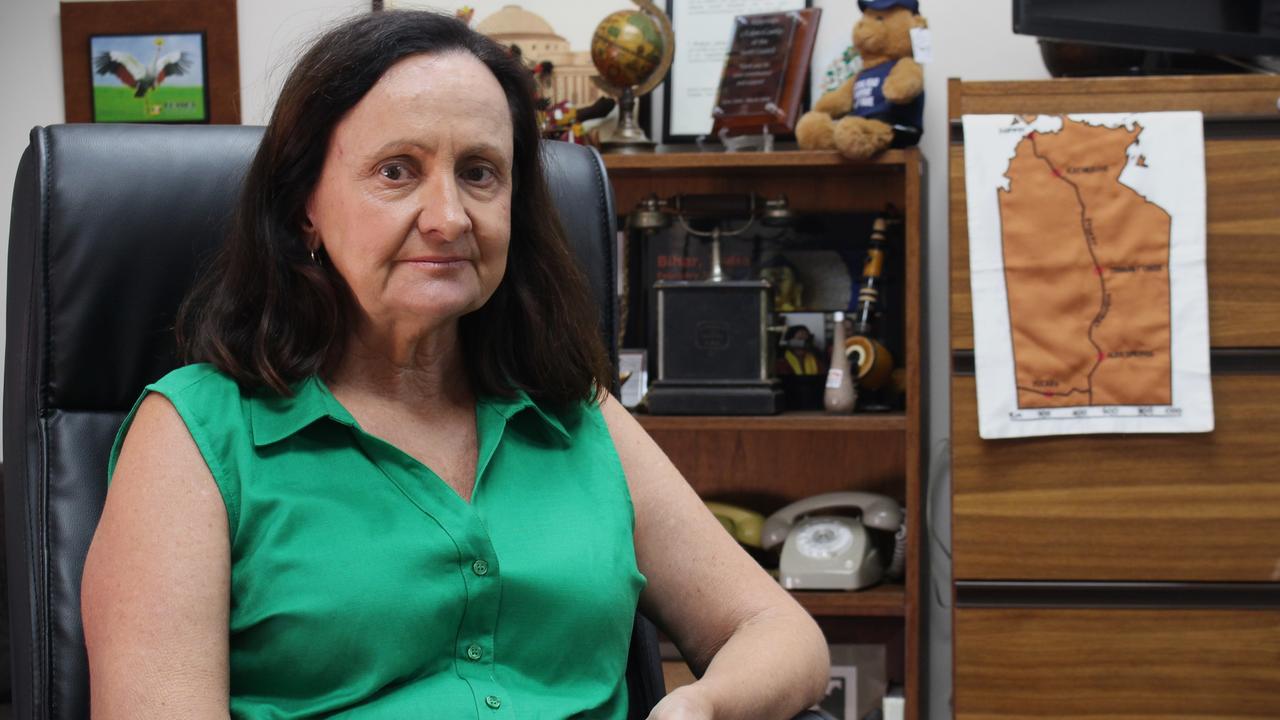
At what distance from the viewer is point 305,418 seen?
1.13 meters

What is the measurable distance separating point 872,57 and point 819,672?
1532 mm

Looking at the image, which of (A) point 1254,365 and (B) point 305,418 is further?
(A) point 1254,365

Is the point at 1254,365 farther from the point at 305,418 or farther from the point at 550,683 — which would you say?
the point at 305,418

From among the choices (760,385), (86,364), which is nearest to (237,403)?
(86,364)

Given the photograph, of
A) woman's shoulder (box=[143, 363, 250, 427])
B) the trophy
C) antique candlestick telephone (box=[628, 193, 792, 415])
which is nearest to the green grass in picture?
the trophy

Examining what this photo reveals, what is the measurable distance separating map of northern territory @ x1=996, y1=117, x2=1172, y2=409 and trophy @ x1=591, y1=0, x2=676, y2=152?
0.77m

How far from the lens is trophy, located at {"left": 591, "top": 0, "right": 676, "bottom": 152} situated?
102 inches

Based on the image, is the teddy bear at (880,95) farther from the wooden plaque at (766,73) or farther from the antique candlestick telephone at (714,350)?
the antique candlestick telephone at (714,350)

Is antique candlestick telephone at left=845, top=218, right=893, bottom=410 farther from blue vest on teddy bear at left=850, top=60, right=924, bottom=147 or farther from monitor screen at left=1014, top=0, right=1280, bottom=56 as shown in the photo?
monitor screen at left=1014, top=0, right=1280, bottom=56

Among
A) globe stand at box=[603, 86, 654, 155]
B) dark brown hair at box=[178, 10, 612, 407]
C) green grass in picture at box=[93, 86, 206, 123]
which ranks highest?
green grass in picture at box=[93, 86, 206, 123]

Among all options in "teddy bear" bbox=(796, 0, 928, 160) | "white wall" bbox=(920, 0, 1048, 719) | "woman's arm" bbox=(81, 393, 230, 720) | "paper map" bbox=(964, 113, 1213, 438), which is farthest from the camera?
"white wall" bbox=(920, 0, 1048, 719)

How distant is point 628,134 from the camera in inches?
104

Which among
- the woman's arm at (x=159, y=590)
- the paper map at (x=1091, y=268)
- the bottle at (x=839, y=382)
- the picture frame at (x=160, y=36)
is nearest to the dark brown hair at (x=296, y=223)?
the woman's arm at (x=159, y=590)

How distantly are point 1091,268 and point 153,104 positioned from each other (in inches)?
80.1
